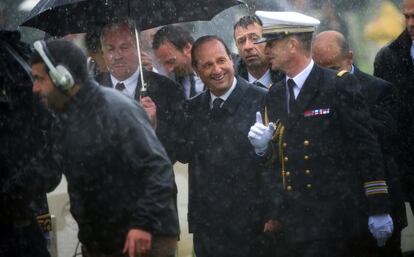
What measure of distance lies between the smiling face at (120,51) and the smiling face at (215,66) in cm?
55

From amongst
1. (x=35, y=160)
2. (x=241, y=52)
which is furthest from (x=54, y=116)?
(x=241, y=52)

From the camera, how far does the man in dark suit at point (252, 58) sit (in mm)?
9047

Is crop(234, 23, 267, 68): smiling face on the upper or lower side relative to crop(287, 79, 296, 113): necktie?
upper

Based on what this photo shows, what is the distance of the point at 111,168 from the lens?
6.28 m

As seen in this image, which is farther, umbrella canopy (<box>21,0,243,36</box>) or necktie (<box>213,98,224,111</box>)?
umbrella canopy (<box>21,0,243,36</box>)

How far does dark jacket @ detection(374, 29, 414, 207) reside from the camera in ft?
28.4

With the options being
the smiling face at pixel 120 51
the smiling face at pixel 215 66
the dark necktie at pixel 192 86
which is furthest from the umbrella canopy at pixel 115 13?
the dark necktie at pixel 192 86

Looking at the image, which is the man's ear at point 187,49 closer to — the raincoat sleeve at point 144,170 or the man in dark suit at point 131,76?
the man in dark suit at point 131,76

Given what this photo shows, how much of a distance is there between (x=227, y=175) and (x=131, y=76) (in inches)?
48.2

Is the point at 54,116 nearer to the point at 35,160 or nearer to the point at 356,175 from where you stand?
the point at 35,160

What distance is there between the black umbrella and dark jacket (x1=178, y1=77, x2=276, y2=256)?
2.06 ft

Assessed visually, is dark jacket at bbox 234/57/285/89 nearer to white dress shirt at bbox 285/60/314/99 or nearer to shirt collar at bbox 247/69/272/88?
shirt collar at bbox 247/69/272/88

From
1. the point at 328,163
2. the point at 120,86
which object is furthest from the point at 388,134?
the point at 120,86

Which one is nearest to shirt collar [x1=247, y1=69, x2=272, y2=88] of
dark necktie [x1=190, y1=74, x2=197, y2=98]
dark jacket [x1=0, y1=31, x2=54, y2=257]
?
dark necktie [x1=190, y1=74, x2=197, y2=98]
